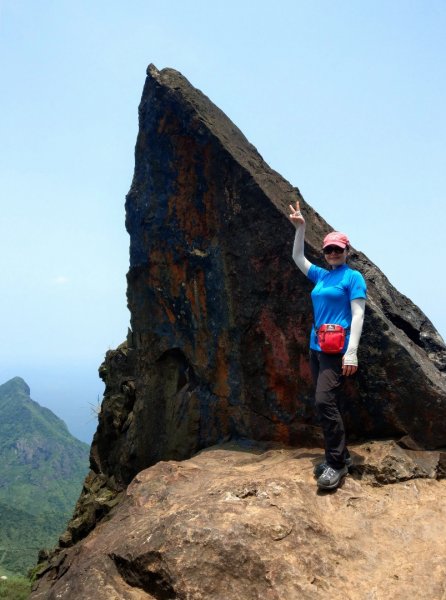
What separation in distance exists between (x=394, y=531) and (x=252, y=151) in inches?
294

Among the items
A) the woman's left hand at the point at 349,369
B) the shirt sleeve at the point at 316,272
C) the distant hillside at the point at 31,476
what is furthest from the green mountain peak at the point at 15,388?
the woman's left hand at the point at 349,369

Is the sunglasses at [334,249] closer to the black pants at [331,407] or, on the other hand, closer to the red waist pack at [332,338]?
the red waist pack at [332,338]

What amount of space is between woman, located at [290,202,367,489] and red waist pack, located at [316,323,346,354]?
2.7 inches

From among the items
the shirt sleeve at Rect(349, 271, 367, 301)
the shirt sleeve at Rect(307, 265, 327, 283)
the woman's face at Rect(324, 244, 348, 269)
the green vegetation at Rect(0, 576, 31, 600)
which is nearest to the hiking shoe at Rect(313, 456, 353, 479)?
the shirt sleeve at Rect(349, 271, 367, 301)

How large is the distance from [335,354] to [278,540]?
227 centimetres

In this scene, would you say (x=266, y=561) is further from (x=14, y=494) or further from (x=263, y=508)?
(x=14, y=494)

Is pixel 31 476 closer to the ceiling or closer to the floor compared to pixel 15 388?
closer to the floor

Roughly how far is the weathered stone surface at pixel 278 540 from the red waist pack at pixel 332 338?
1.62 meters

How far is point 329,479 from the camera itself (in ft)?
21.8

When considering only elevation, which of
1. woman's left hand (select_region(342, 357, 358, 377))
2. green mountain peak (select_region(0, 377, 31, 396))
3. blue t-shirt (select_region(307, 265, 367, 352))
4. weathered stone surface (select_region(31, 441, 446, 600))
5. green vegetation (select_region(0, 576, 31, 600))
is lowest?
green vegetation (select_region(0, 576, 31, 600))

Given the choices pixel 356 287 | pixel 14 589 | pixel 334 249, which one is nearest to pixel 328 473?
pixel 356 287

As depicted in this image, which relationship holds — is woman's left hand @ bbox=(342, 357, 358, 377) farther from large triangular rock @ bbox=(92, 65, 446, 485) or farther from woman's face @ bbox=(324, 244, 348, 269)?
large triangular rock @ bbox=(92, 65, 446, 485)

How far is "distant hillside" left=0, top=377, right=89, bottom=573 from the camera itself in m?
67.6

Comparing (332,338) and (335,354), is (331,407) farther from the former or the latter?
(332,338)
